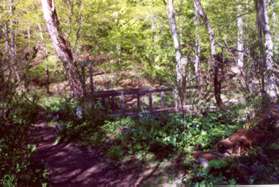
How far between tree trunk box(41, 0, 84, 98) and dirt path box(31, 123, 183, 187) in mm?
2248

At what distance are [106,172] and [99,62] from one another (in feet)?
49.4

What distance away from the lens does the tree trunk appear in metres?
10.7

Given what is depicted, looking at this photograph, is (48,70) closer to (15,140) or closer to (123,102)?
(123,102)

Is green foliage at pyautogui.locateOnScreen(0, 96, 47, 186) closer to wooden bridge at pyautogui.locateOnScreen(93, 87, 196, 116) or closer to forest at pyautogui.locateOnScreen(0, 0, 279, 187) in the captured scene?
forest at pyautogui.locateOnScreen(0, 0, 279, 187)

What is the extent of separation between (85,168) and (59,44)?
4.38 m

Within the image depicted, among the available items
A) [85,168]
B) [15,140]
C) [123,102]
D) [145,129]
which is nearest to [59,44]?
[123,102]

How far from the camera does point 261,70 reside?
28.3 ft

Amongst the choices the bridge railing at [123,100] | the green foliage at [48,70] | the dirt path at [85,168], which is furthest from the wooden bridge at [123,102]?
the green foliage at [48,70]

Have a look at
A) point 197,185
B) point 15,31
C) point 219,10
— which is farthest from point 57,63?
point 197,185

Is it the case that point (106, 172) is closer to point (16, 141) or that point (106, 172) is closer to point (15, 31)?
point (16, 141)

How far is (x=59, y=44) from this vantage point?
10883mm

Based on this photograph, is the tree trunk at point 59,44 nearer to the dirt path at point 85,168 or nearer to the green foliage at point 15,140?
the dirt path at point 85,168

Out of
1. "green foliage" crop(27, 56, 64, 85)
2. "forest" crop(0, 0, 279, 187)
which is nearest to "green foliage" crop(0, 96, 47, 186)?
"forest" crop(0, 0, 279, 187)

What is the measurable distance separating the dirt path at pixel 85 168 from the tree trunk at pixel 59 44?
2.25m
